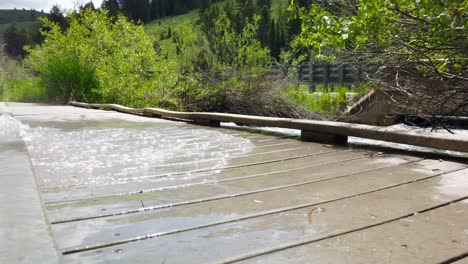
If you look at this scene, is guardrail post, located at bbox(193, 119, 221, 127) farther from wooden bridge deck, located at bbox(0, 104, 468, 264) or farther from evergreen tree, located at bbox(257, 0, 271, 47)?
evergreen tree, located at bbox(257, 0, 271, 47)

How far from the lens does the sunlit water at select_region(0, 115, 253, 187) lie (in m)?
2.47

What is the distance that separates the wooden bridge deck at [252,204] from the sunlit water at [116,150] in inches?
0.6

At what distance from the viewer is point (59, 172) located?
97.0 inches

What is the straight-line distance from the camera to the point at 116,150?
10.8ft

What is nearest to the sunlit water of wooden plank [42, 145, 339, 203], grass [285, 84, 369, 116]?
wooden plank [42, 145, 339, 203]

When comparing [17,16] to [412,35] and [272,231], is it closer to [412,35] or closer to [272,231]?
[412,35]

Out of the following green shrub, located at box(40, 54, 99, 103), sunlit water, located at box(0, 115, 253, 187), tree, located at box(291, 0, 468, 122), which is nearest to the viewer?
sunlit water, located at box(0, 115, 253, 187)

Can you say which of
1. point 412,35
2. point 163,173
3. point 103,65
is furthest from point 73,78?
point 163,173

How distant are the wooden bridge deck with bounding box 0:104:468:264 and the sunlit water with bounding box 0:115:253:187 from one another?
0.02 meters

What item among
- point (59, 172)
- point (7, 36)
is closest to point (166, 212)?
point (59, 172)

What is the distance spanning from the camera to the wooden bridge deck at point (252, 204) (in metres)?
1.35

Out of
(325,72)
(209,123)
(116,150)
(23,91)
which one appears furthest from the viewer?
(325,72)

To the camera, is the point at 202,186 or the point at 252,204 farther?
the point at 202,186

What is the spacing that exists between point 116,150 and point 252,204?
175cm
